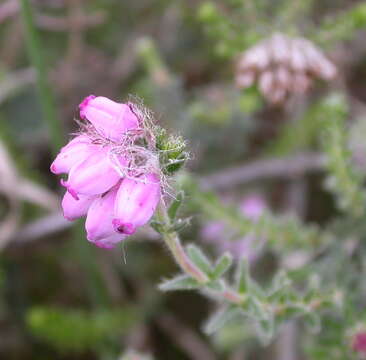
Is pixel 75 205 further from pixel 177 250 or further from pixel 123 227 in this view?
pixel 177 250

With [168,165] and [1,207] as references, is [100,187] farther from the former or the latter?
[1,207]

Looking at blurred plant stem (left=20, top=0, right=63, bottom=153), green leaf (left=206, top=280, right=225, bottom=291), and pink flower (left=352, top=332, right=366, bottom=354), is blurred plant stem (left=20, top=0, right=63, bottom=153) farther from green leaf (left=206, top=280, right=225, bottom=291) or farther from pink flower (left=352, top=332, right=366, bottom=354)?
pink flower (left=352, top=332, right=366, bottom=354)

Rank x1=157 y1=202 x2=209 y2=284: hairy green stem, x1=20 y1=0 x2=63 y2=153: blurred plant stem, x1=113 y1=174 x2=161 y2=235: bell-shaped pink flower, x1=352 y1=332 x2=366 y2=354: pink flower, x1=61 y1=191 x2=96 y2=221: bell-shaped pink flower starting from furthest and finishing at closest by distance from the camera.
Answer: x1=20 y1=0 x2=63 y2=153: blurred plant stem
x1=352 y1=332 x2=366 y2=354: pink flower
x1=157 y1=202 x2=209 y2=284: hairy green stem
x1=61 y1=191 x2=96 y2=221: bell-shaped pink flower
x1=113 y1=174 x2=161 y2=235: bell-shaped pink flower

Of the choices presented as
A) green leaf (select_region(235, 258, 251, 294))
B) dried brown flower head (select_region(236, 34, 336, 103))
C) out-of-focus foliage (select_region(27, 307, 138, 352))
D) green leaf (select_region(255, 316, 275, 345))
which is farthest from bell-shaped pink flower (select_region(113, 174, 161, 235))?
out-of-focus foliage (select_region(27, 307, 138, 352))

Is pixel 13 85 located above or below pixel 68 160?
above

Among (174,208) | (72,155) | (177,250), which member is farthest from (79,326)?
(72,155)

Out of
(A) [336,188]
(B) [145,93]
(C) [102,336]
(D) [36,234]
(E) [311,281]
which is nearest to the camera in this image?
(E) [311,281]

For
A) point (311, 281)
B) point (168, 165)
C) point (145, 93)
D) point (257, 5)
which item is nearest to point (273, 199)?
point (145, 93)

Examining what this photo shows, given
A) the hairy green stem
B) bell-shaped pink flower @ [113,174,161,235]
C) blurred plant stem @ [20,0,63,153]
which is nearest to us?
bell-shaped pink flower @ [113,174,161,235]
